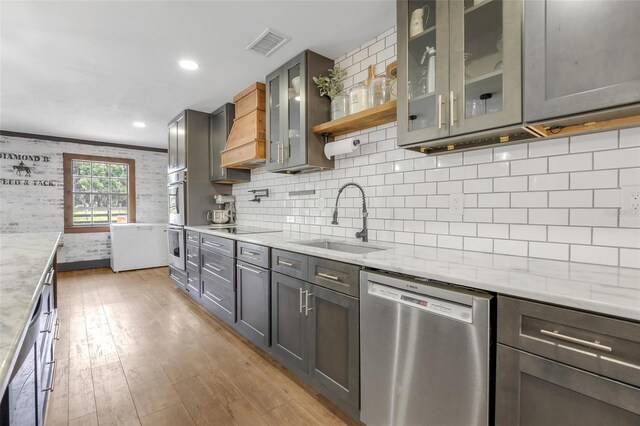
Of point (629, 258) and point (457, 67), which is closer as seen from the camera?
point (629, 258)

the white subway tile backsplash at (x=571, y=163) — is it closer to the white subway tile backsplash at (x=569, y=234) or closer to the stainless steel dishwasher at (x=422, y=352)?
the white subway tile backsplash at (x=569, y=234)

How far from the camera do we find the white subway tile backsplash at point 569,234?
136 cm

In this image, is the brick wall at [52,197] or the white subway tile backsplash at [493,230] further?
the brick wall at [52,197]

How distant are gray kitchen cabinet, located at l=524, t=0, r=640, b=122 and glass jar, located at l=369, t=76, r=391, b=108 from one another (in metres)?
0.94

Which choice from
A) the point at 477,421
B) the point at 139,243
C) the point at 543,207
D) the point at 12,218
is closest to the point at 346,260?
the point at 477,421

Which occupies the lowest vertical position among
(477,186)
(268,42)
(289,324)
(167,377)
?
(167,377)

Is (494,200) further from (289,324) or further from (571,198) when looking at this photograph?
(289,324)

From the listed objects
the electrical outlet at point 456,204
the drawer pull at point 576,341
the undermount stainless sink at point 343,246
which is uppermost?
the electrical outlet at point 456,204

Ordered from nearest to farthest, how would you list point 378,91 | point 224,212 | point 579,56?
point 579,56 < point 378,91 < point 224,212

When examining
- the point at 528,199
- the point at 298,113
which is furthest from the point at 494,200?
the point at 298,113

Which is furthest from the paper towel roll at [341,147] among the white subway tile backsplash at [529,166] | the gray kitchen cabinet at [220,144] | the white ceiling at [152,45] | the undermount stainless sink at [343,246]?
the gray kitchen cabinet at [220,144]

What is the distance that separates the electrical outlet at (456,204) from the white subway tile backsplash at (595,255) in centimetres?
55

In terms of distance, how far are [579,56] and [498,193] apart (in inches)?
27.7

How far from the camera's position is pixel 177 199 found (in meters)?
4.29
